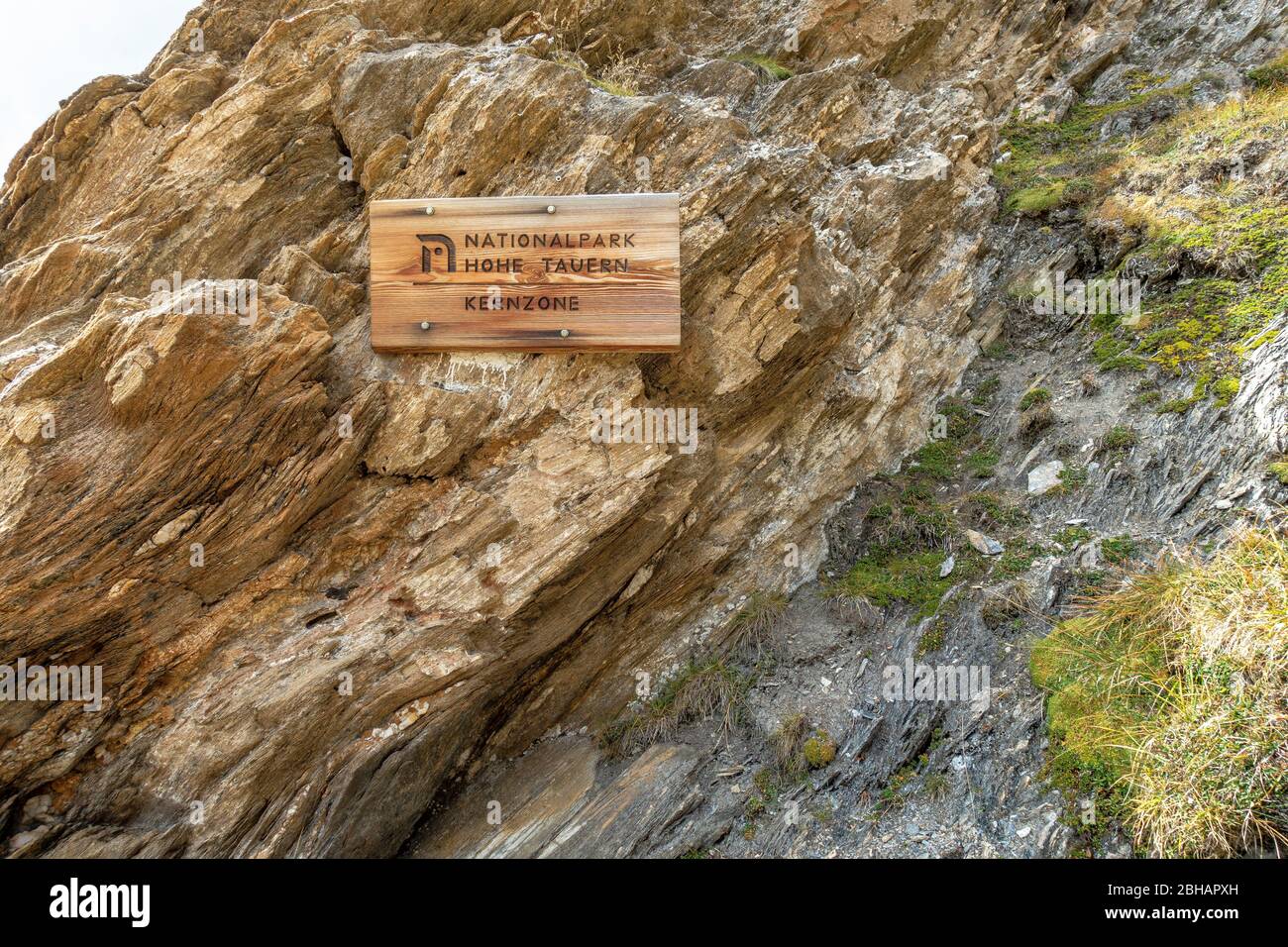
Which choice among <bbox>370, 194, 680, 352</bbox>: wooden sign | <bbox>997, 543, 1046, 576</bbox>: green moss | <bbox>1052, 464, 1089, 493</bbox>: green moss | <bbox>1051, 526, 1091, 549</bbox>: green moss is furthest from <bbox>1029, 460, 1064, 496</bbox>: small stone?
<bbox>370, 194, 680, 352</bbox>: wooden sign

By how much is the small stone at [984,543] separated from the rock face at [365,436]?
1459 millimetres

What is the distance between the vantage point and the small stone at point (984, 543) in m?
7.16

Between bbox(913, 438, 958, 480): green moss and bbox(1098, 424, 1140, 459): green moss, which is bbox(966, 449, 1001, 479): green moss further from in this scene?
bbox(1098, 424, 1140, 459): green moss

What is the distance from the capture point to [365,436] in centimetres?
636

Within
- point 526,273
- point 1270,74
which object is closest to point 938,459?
point 526,273

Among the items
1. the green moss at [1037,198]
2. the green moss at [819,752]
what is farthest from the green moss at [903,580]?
the green moss at [1037,198]

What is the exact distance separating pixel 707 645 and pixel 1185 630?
13.1 feet

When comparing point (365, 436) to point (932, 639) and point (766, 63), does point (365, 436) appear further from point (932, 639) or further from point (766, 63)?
point (766, 63)

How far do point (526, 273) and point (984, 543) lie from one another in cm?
532

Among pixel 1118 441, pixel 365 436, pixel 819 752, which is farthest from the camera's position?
pixel 1118 441

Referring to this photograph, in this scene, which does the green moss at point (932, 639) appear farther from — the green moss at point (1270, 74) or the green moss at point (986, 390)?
the green moss at point (1270, 74)

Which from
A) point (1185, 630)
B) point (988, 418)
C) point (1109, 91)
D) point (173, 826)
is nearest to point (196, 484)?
point (173, 826)

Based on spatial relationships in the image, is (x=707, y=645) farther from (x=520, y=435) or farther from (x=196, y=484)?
(x=196, y=484)

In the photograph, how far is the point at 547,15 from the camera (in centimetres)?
950
